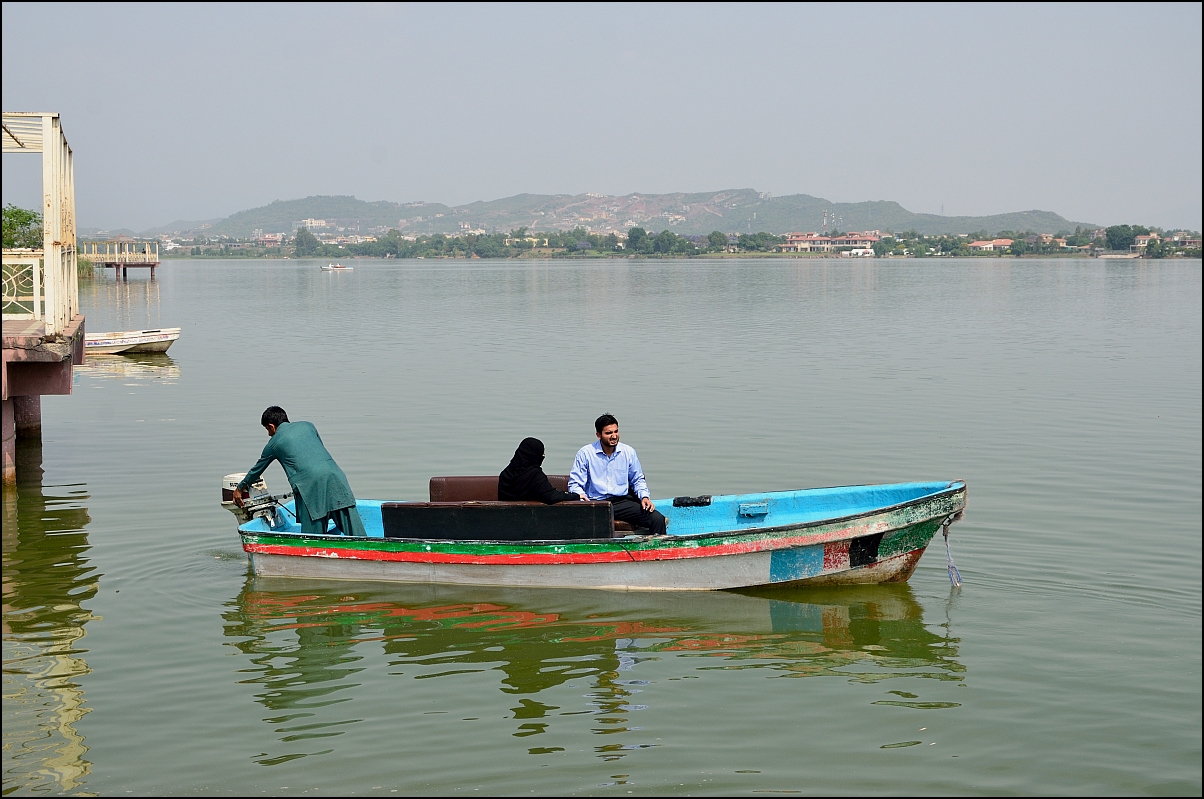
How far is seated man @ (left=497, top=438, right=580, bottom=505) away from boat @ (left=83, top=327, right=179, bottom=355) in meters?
23.5

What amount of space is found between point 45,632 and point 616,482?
5180 mm

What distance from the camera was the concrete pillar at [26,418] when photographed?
18250 mm

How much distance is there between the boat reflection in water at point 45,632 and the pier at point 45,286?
1427 millimetres

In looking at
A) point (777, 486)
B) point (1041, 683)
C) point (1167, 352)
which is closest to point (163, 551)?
point (777, 486)

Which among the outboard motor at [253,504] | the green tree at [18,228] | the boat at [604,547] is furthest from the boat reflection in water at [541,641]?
the green tree at [18,228]

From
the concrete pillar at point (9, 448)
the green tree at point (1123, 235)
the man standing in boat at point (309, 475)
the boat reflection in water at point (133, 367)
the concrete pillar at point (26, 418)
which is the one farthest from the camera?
the green tree at point (1123, 235)

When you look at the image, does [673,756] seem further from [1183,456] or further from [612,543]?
[1183,456]

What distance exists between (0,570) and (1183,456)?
52.0ft

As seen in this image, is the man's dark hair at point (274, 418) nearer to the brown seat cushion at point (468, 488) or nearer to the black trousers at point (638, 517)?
the brown seat cushion at point (468, 488)

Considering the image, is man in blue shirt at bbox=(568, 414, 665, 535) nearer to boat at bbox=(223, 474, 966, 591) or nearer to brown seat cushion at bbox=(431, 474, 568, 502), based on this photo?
boat at bbox=(223, 474, 966, 591)

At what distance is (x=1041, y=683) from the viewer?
28.9 ft

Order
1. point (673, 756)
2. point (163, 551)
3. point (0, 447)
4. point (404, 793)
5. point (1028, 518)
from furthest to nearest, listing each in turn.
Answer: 1. point (0, 447)
2. point (1028, 518)
3. point (163, 551)
4. point (673, 756)
5. point (404, 793)

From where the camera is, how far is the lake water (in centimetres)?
758

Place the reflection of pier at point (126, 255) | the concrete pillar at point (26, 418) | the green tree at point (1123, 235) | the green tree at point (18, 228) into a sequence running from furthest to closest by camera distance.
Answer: the green tree at point (1123, 235) < the reflection of pier at point (126, 255) < the green tree at point (18, 228) < the concrete pillar at point (26, 418)
